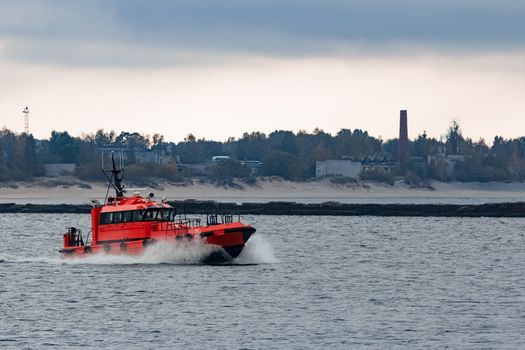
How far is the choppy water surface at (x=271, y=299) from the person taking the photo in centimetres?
4797

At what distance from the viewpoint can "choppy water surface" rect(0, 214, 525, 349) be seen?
157 feet

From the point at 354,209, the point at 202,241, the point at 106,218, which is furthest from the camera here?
the point at 354,209

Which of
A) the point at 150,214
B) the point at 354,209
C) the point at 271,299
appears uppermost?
the point at 150,214

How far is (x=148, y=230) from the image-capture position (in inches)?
2771

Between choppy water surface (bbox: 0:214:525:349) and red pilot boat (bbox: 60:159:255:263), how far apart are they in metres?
0.76

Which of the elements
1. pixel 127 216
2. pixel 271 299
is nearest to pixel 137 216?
pixel 127 216

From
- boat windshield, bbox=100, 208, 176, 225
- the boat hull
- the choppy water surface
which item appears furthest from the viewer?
boat windshield, bbox=100, 208, 176, 225

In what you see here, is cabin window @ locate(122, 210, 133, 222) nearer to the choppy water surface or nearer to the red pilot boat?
the red pilot boat

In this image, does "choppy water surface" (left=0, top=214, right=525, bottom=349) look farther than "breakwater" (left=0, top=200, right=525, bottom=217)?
No

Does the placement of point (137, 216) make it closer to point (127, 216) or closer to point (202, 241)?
point (127, 216)

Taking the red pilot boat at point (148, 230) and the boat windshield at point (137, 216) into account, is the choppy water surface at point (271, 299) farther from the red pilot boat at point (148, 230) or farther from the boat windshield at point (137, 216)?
the boat windshield at point (137, 216)

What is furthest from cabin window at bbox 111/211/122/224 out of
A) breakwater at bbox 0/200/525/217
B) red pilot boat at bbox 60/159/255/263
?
breakwater at bbox 0/200/525/217

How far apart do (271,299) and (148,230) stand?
1345 cm

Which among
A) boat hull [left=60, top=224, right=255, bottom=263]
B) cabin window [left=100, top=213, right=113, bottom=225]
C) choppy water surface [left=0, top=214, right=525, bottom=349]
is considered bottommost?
choppy water surface [left=0, top=214, right=525, bottom=349]
